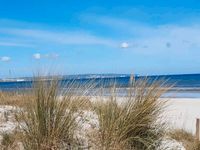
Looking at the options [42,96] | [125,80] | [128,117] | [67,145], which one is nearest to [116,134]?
[128,117]

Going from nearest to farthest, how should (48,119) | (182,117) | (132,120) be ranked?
(48,119), (132,120), (182,117)

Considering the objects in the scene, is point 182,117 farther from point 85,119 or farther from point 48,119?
point 48,119

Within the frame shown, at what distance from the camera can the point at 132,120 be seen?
4.52 metres

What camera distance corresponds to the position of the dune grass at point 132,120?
174 inches

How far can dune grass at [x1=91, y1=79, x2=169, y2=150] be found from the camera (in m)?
4.41

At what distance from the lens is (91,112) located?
4891 millimetres

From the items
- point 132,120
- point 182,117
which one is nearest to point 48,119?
point 132,120

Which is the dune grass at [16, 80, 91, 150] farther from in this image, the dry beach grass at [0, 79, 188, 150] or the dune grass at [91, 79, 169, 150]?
the dune grass at [91, 79, 169, 150]

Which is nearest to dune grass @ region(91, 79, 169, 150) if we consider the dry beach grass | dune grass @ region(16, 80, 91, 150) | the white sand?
the dry beach grass

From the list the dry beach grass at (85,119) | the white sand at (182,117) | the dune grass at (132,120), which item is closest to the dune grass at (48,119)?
the dry beach grass at (85,119)

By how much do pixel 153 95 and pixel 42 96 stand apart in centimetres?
145

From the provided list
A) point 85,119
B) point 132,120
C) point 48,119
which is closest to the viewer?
point 48,119

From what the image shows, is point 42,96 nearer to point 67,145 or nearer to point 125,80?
point 67,145

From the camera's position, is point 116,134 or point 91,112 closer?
point 116,134
